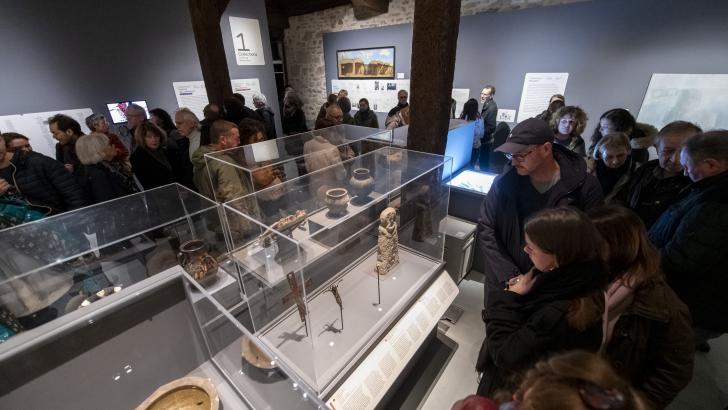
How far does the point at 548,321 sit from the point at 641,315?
0.94 feet

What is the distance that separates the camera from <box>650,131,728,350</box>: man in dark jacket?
1361 millimetres

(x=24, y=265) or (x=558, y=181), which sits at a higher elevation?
(x=558, y=181)

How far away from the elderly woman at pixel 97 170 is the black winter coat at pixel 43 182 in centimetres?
10

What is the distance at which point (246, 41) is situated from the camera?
221 inches

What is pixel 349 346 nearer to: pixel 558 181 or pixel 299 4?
pixel 558 181

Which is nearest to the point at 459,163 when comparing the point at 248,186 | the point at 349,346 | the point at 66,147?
the point at 248,186

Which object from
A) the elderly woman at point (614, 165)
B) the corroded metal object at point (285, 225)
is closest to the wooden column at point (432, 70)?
the corroded metal object at point (285, 225)

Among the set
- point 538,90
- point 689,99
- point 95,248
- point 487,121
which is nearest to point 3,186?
point 95,248

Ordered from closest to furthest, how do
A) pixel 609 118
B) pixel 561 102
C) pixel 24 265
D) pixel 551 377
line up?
1. pixel 551 377
2. pixel 24 265
3. pixel 609 118
4. pixel 561 102

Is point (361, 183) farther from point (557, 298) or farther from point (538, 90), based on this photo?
point (538, 90)

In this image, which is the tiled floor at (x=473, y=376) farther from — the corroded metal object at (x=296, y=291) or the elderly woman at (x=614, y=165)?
the elderly woman at (x=614, y=165)

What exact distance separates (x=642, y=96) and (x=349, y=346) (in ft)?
17.5

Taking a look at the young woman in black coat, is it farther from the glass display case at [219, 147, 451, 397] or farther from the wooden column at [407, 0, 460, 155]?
the wooden column at [407, 0, 460, 155]

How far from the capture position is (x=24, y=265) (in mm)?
1459
